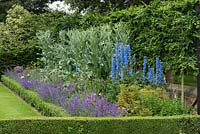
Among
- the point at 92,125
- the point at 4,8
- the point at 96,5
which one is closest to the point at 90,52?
the point at 92,125

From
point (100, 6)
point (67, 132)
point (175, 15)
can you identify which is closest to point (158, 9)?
point (175, 15)

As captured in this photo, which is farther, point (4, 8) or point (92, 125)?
point (4, 8)

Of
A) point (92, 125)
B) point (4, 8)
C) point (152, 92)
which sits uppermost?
point (4, 8)

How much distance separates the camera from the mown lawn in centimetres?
1067

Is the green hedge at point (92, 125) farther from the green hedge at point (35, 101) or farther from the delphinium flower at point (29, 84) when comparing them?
the delphinium flower at point (29, 84)

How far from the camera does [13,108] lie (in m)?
11.8

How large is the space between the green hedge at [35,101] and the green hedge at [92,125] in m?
1.21

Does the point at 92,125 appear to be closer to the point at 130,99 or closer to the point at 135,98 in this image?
the point at 130,99

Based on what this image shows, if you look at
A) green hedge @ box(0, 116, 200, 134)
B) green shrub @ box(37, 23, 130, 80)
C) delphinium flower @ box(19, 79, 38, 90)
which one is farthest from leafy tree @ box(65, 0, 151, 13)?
green hedge @ box(0, 116, 200, 134)

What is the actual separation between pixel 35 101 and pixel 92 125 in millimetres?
4618

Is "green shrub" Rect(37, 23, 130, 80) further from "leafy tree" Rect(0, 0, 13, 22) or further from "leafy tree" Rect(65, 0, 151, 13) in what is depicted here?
"leafy tree" Rect(0, 0, 13, 22)

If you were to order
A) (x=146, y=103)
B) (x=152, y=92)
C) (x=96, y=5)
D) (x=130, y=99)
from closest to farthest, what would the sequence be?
(x=146, y=103), (x=130, y=99), (x=152, y=92), (x=96, y=5)

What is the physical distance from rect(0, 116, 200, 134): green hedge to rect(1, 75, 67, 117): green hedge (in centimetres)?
121

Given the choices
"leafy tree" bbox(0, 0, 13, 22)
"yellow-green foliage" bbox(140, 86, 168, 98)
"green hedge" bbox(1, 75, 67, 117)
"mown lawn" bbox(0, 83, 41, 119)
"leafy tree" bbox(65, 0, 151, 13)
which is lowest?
"mown lawn" bbox(0, 83, 41, 119)
